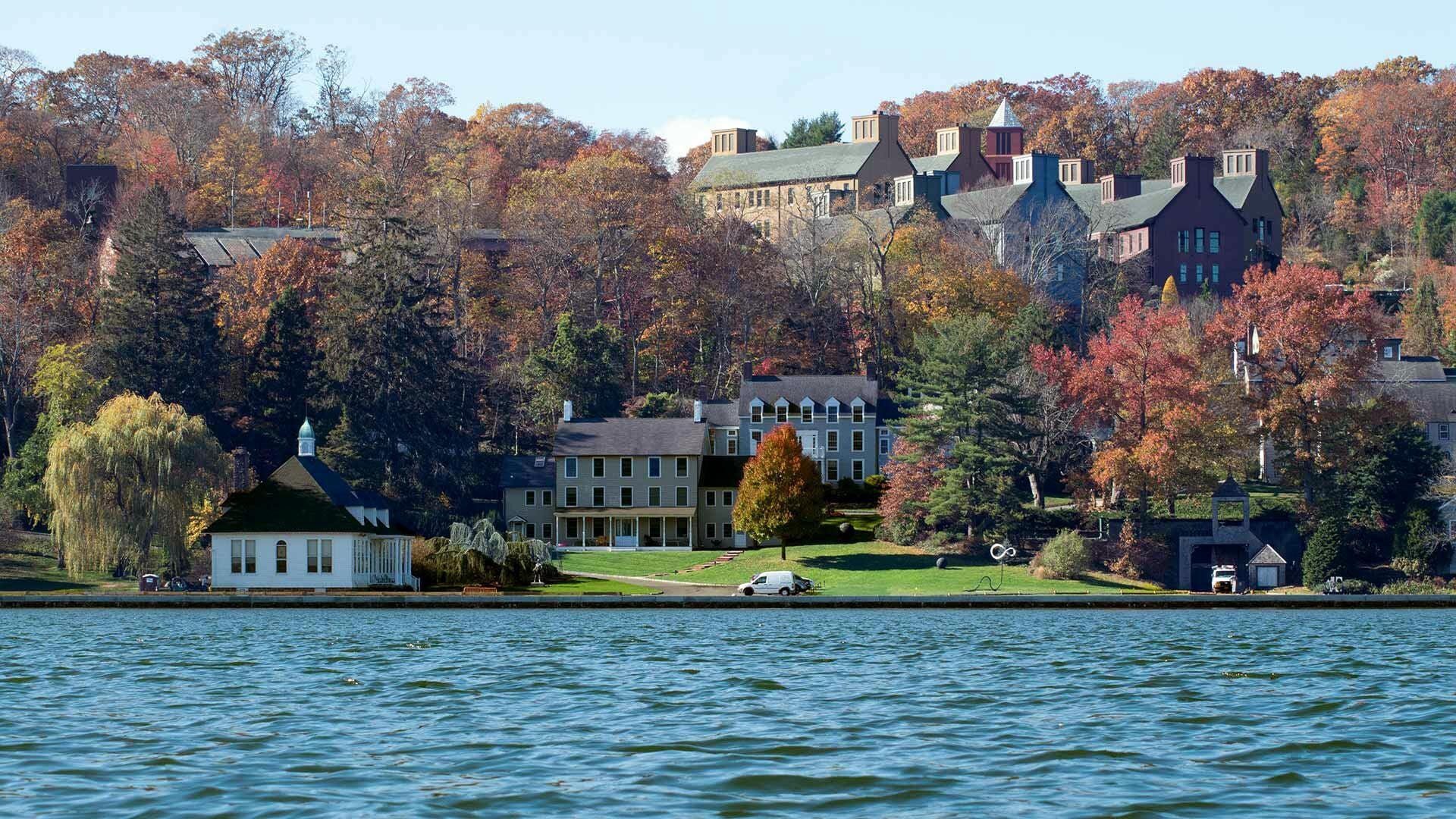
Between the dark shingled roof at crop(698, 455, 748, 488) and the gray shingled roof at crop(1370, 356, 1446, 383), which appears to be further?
the gray shingled roof at crop(1370, 356, 1446, 383)

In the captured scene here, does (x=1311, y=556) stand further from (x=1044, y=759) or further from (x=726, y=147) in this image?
(x=726, y=147)

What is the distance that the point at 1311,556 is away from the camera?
308 ft

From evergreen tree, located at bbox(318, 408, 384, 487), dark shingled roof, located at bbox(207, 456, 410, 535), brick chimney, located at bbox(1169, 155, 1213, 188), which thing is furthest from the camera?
brick chimney, located at bbox(1169, 155, 1213, 188)

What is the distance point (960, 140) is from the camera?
174 m

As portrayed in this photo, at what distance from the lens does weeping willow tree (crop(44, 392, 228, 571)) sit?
82750 mm

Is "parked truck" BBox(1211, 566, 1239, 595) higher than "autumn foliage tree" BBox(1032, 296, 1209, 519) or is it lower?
lower

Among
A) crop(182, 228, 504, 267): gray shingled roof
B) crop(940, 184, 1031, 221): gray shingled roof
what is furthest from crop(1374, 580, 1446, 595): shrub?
crop(182, 228, 504, 267): gray shingled roof

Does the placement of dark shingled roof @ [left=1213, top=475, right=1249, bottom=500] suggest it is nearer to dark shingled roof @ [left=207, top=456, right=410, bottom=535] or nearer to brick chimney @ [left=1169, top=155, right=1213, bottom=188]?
dark shingled roof @ [left=207, top=456, right=410, bottom=535]

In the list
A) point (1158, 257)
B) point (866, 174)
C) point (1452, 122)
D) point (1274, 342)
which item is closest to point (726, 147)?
point (866, 174)

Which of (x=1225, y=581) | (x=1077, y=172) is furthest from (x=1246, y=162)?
(x=1225, y=581)

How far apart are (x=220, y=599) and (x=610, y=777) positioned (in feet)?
173

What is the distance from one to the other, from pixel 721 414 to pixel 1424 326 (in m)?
54.6

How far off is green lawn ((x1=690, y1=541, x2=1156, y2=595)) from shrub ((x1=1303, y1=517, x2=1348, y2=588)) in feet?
25.8

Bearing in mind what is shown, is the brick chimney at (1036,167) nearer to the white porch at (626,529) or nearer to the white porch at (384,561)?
the white porch at (626,529)
